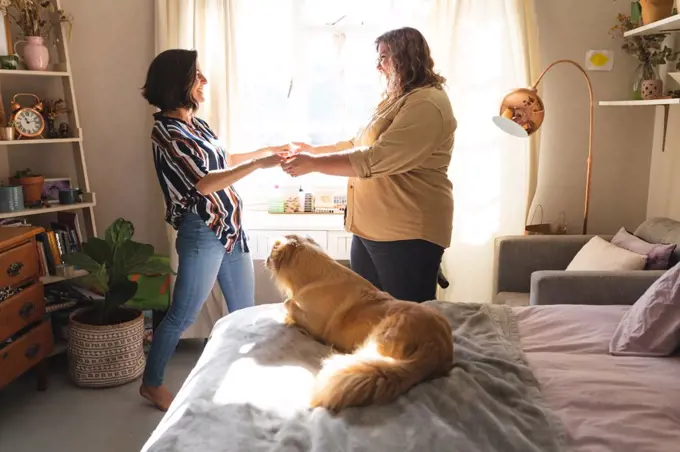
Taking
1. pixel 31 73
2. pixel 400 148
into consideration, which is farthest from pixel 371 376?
pixel 31 73

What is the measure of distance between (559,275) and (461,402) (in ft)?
3.98

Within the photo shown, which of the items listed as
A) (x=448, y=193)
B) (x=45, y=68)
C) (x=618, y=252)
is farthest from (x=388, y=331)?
(x=45, y=68)

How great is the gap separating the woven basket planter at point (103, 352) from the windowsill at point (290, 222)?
30.3 inches

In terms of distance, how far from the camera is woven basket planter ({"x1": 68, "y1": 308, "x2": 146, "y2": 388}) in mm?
2695

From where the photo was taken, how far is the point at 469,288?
325 cm

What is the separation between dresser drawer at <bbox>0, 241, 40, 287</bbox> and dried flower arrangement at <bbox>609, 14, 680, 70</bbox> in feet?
9.67

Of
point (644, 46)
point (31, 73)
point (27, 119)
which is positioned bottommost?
point (27, 119)

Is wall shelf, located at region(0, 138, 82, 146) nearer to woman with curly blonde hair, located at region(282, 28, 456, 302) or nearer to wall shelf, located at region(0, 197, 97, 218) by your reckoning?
wall shelf, located at region(0, 197, 97, 218)

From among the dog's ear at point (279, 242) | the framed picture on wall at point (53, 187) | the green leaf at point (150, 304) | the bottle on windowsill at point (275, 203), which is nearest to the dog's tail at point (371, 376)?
the dog's ear at point (279, 242)

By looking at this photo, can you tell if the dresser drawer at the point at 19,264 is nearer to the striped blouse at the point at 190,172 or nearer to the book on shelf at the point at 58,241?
the book on shelf at the point at 58,241

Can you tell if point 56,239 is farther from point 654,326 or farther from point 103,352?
point 654,326

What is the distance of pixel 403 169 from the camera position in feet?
6.63

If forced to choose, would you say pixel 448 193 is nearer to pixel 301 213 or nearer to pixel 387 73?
pixel 387 73

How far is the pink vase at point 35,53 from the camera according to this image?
9.37 ft
